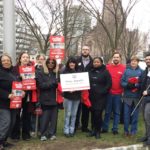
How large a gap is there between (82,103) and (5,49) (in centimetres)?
256

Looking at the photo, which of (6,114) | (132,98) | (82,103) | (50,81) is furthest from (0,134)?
(132,98)

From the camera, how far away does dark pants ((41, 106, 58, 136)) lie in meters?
9.06

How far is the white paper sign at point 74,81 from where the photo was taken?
924 cm

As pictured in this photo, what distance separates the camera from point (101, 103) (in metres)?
9.41

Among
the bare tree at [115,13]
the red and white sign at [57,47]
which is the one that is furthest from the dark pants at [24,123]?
the bare tree at [115,13]

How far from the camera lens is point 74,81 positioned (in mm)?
9305

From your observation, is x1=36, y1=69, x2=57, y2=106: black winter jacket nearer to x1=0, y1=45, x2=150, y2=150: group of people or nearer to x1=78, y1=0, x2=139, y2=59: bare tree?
x1=0, y1=45, x2=150, y2=150: group of people

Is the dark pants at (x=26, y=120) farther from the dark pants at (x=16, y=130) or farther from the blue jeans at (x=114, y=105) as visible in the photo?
the blue jeans at (x=114, y=105)

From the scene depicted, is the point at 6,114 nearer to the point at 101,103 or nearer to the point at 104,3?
the point at 101,103

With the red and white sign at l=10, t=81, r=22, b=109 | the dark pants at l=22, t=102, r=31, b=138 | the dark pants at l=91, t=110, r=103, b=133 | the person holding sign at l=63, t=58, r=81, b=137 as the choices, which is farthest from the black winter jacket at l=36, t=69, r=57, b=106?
the dark pants at l=91, t=110, r=103, b=133

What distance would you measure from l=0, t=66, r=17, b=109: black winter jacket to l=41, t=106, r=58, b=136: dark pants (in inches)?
46.8

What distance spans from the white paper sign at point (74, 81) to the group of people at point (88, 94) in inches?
5.3

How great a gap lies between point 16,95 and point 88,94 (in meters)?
2.13

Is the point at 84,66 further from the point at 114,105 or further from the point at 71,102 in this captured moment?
the point at 114,105
